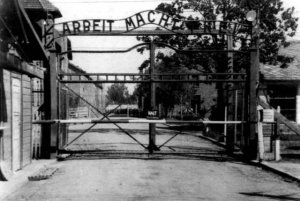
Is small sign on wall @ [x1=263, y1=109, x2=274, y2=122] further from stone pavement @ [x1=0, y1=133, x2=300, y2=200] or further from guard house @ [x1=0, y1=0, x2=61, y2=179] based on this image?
guard house @ [x1=0, y1=0, x2=61, y2=179]

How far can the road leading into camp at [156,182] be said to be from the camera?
7.43 metres

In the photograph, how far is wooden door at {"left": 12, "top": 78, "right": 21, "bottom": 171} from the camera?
374 inches

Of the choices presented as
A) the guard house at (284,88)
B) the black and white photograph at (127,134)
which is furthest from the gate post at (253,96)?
the guard house at (284,88)

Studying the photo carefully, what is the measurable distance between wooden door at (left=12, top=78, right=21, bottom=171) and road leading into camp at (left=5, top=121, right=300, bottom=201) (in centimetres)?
101

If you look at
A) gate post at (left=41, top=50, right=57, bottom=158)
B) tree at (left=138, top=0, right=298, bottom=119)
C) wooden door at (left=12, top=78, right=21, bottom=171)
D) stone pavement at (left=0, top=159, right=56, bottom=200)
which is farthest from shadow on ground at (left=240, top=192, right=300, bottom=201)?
tree at (left=138, top=0, right=298, bottom=119)

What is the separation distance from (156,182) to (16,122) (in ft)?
11.7

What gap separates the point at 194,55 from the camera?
25.5 m

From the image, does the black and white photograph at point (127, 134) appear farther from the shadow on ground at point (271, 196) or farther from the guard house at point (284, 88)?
the guard house at point (284, 88)

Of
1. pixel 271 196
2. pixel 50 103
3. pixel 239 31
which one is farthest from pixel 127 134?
pixel 239 31

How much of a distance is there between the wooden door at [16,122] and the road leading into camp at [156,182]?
101cm

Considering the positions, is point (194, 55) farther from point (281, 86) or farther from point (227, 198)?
point (227, 198)

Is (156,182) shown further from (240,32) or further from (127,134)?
(240,32)

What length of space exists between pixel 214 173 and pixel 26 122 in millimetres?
4842

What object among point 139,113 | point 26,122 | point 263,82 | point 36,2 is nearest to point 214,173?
point 26,122
